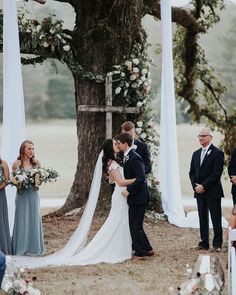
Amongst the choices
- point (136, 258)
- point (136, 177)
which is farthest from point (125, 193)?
point (136, 258)

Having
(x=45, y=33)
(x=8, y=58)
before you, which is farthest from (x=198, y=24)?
(x=8, y=58)

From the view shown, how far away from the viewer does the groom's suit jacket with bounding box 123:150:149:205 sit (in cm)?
884

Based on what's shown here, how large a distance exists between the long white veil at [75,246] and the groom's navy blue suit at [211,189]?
1.27 metres

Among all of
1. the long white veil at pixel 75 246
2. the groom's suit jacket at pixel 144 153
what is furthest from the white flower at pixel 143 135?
the long white veil at pixel 75 246

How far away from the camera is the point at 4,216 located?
30.9ft

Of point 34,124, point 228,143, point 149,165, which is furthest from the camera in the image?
point 34,124

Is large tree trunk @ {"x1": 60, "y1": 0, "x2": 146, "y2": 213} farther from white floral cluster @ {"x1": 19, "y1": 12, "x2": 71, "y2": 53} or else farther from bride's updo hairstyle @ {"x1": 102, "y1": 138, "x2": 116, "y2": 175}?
bride's updo hairstyle @ {"x1": 102, "y1": 138, "x2": 116, "y2": 175}

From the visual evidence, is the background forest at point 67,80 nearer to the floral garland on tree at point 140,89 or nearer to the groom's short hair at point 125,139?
the floral garland on tree at point 140,89

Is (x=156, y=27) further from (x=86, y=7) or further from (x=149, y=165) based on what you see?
(x=149, y=165)

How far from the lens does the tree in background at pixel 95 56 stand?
41.2ft

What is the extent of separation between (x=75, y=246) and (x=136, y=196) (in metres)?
1.05

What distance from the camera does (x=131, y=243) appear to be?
9.09m

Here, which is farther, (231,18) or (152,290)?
(231,18)

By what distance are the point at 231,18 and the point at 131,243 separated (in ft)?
75.8
